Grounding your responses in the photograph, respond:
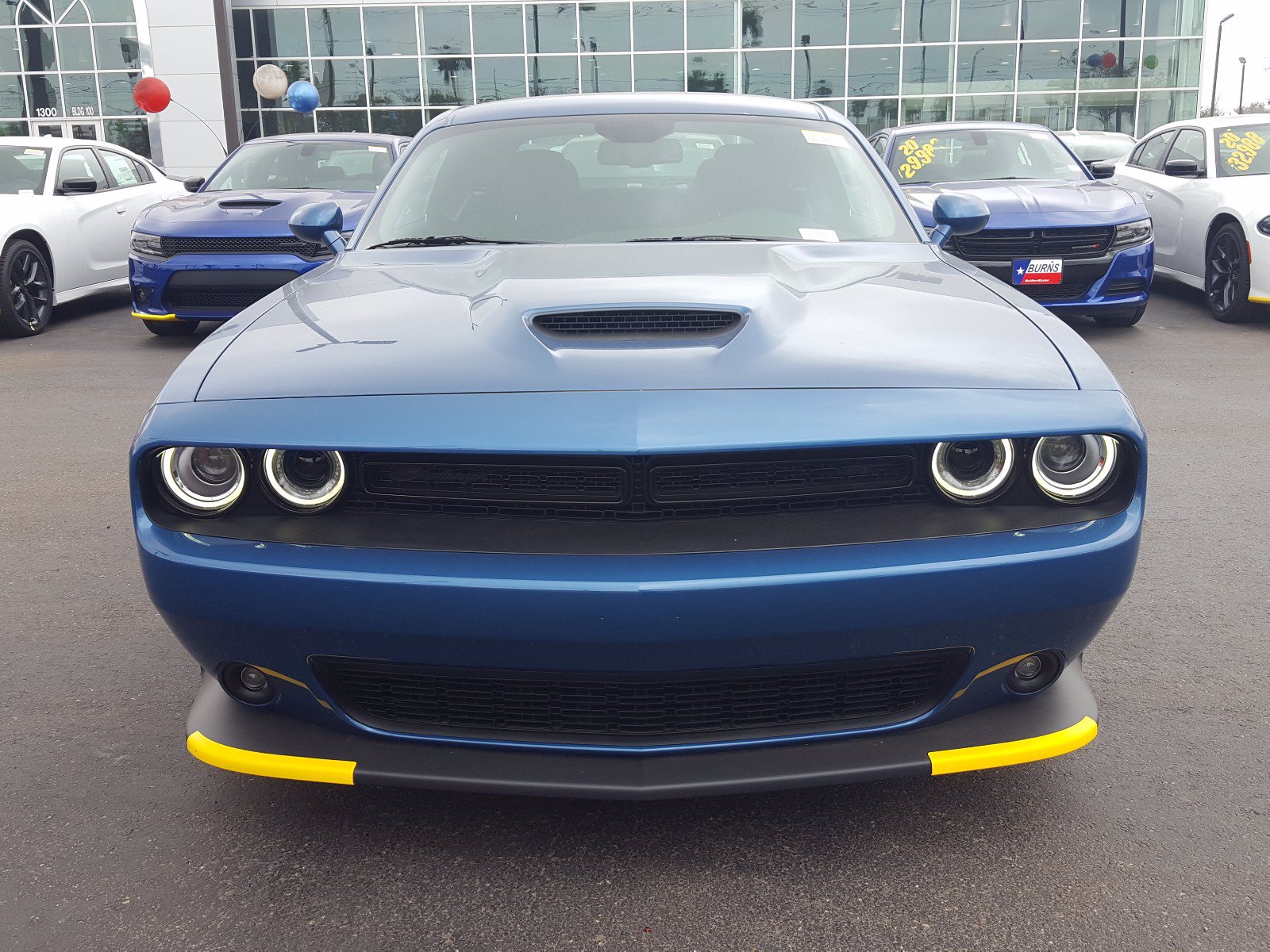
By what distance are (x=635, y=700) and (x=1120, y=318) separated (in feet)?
25.9

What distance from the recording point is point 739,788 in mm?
1955

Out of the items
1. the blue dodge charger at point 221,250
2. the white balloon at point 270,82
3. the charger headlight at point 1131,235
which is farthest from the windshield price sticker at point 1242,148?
the white balloon at point 270,82

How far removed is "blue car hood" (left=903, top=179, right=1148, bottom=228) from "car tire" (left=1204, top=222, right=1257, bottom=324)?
993 mm

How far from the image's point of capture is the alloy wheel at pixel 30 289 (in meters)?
8.78

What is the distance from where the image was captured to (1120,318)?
8.80m

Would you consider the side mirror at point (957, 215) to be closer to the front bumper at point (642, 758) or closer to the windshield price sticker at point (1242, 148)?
the front bumper at point (642, 758)

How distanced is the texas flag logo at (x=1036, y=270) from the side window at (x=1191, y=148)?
234cm

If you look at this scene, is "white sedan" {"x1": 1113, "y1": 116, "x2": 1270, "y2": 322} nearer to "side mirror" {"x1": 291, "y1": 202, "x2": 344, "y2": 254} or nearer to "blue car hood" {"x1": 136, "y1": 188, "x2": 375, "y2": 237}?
"blue car hood" {"x1": 136, "y1": 188, "x2": 375, "y2": 237}

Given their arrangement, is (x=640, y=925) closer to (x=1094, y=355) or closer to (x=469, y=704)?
(x=469, y=704)

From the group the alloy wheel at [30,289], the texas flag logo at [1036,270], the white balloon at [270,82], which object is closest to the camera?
the texas flag logo at [1036,270]

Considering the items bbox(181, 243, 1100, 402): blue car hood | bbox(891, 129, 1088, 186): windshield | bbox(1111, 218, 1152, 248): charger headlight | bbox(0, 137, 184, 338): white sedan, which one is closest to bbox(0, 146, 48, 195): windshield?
bbox(0, 137, 184, 338): white sedan

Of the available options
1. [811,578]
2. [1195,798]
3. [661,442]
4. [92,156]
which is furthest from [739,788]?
[92,156]

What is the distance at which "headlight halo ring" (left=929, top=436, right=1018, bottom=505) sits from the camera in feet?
6.66

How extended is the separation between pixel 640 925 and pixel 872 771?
47cm
